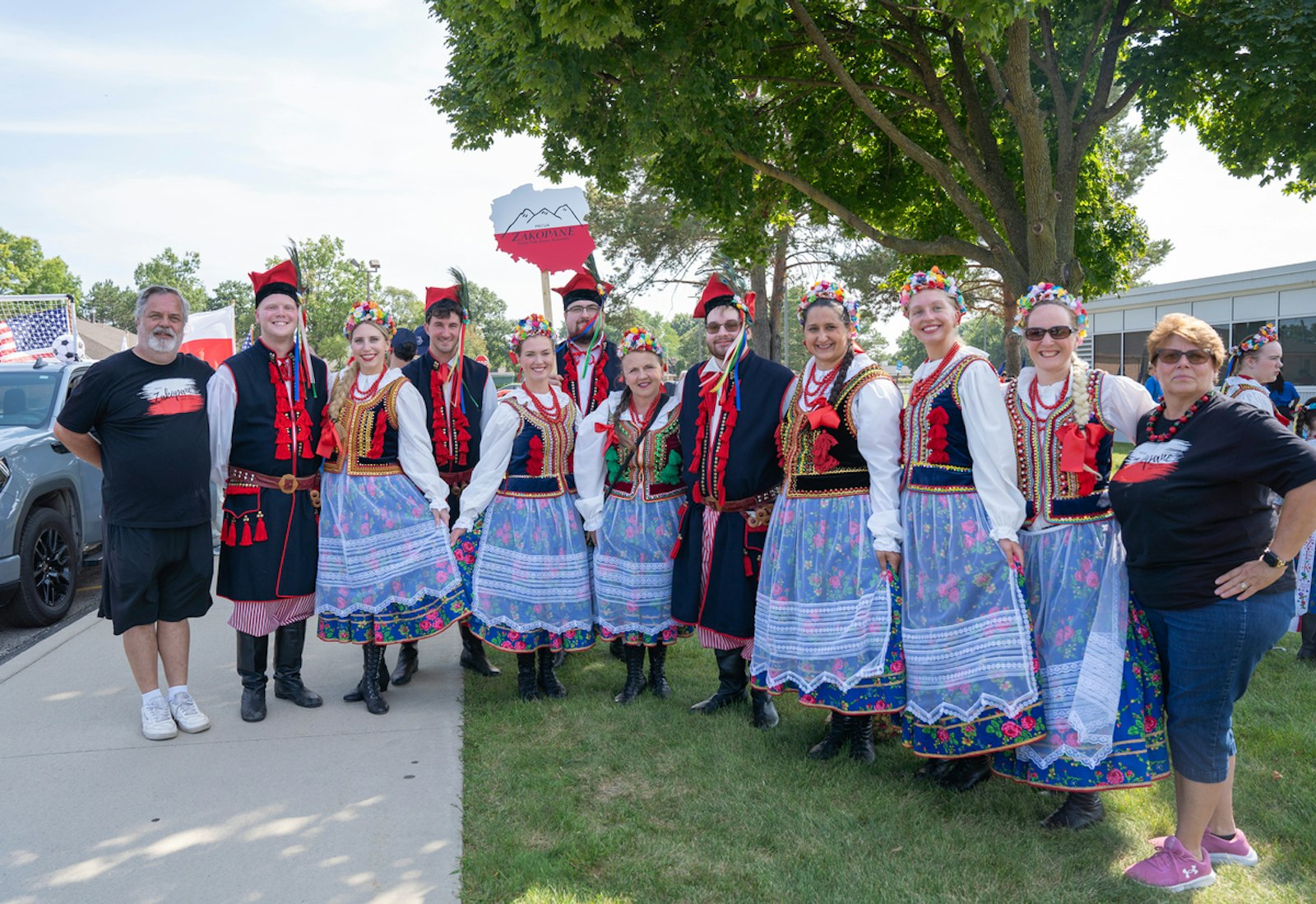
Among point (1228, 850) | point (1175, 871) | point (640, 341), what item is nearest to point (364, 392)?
point (640, 341)

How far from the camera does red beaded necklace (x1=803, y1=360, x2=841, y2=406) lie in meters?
3.86

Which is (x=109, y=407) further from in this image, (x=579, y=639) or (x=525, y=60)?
(x=525, y=60)

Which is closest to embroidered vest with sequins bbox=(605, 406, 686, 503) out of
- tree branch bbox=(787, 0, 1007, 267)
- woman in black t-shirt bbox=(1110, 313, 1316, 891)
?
woman in black t-shirt bbox=(1110, 313, 1316, 891)

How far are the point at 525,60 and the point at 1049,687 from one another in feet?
19.9

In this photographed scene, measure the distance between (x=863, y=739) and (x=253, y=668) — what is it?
9.87ft

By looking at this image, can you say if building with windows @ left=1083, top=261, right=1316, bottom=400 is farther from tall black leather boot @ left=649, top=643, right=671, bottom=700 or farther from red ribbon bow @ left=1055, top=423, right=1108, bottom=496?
red ribbon bow @ left=1055, top=423, right=1108, bottom=496

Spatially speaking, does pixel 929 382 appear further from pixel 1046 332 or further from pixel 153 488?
pixel 153 488

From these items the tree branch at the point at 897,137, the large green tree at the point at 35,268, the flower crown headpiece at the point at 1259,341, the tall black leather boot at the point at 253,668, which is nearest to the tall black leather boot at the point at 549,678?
the tall black leather boot at the point at 253,668

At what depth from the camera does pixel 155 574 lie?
4.14 m

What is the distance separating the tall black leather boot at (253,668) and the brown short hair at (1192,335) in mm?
4144

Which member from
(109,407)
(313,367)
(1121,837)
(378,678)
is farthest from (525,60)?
(1121,837)

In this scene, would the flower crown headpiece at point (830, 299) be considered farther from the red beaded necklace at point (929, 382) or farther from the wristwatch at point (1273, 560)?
the wristwatch at point (1273, 560)

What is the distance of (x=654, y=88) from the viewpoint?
7594 mm

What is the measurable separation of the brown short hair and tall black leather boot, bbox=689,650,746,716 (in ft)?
7.90
